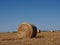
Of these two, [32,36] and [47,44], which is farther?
[32,36]

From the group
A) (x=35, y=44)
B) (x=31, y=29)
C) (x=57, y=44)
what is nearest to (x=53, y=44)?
(x=57, y=44)

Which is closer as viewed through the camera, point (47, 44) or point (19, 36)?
point (47, 44)

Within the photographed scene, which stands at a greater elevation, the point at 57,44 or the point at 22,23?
the point at 22,23

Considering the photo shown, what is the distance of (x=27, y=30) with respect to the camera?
21.8 meters

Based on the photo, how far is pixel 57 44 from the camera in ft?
46.5

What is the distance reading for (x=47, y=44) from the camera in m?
14.1

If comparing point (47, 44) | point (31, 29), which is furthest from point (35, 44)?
point (31, 29)

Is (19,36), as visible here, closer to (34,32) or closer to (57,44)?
(34,32)

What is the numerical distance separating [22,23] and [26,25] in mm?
773

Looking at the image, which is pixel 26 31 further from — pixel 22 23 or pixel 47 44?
pixel 47 44

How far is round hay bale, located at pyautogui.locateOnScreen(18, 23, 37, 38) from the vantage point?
21609 millimetres

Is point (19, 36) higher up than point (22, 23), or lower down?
lower down

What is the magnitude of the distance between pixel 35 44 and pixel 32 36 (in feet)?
23.9

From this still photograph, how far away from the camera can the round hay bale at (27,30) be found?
21.6 metres
